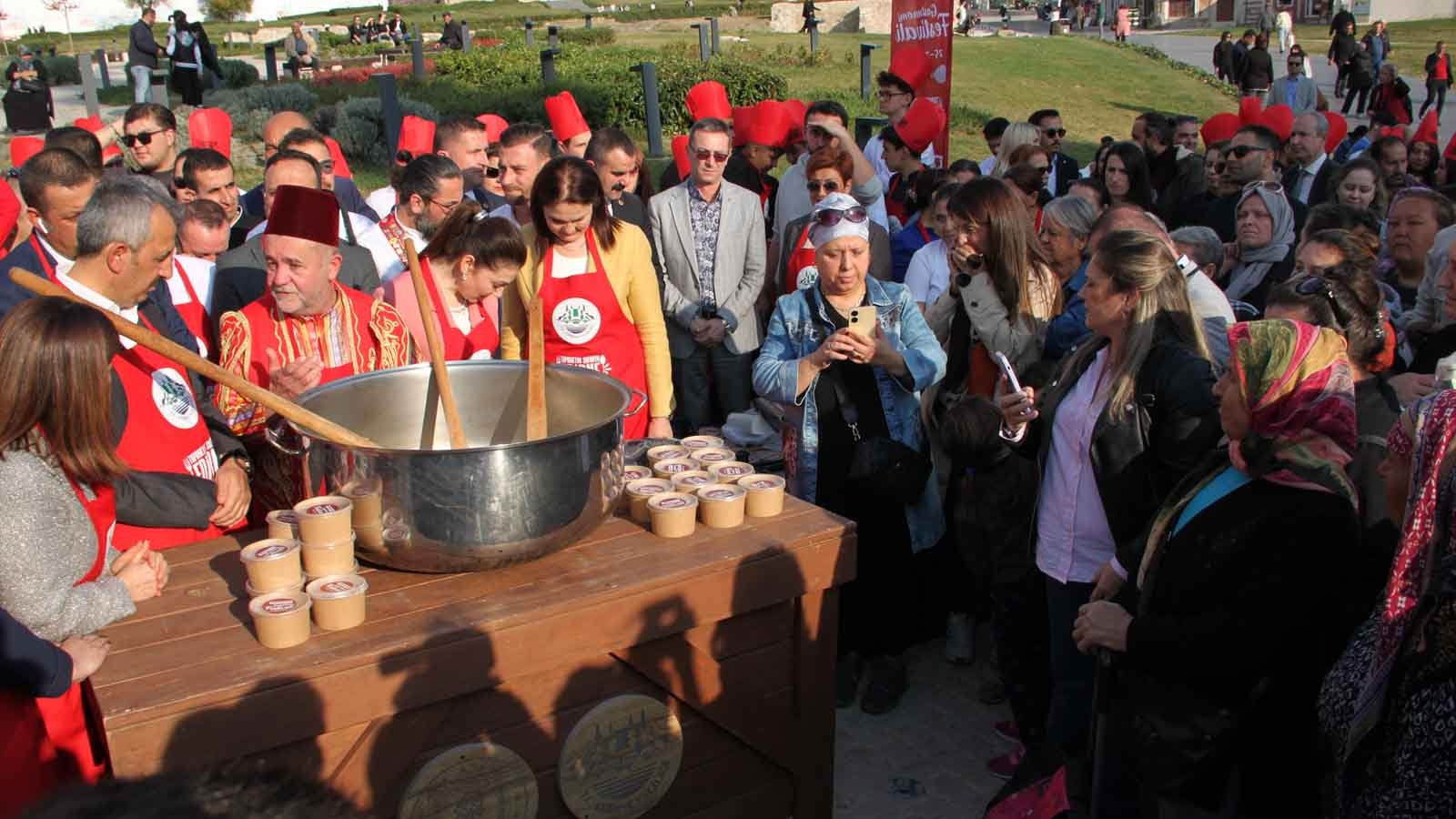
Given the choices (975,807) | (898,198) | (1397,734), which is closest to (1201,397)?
(1397,734)

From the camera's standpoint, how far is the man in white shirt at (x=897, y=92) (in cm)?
759

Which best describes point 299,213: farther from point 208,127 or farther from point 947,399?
point 208,127

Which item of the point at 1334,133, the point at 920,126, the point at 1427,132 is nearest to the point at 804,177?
the point at 920,126

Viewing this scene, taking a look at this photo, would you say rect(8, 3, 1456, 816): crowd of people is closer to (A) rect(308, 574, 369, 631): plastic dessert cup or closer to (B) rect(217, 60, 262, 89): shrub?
(A) rect(308, 574, 369, 631): plastic dessert cup

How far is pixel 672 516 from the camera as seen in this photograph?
2.72 m

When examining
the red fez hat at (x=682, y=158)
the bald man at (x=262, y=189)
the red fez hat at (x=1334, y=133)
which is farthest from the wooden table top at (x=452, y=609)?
the red fez hat at (x=1334, y=133)

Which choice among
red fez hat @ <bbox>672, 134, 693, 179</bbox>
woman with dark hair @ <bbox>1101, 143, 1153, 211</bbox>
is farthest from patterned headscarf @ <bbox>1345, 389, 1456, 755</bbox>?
red fez hat @ <bbox>672, 134, 693, 179</bbox>

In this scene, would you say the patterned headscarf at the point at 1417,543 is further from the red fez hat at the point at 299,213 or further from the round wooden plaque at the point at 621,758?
the red fez hat at the point at 299,213

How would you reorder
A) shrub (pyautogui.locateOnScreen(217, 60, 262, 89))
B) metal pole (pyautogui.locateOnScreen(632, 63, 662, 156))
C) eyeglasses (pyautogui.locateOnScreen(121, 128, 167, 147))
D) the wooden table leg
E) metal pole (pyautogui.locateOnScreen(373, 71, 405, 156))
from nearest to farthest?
1. the wooden table leg
2. eyeglasses (pyautogui.locateOnScreen(121, 128, 167, 147))
3. metal pole (pyautogui.locateOnScreen(373, 71, 405, 156))
4. metal pole (pyautogui.locateOnScreen(632, 63, 662, 156))
5. shrub (pyautogui.locateOnScreen(217, 60, 262, 89))

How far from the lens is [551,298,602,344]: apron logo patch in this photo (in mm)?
4234

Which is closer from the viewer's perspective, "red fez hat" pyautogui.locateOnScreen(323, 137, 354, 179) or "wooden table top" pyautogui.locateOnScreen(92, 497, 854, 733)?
"wooden table top" pyautogui.locateOnScreen(92, 497, 854, 733)

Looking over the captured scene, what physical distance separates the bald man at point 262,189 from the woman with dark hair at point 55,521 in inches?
144

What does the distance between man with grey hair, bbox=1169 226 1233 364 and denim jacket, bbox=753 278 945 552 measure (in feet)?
3.03

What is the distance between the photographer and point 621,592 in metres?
2.46
